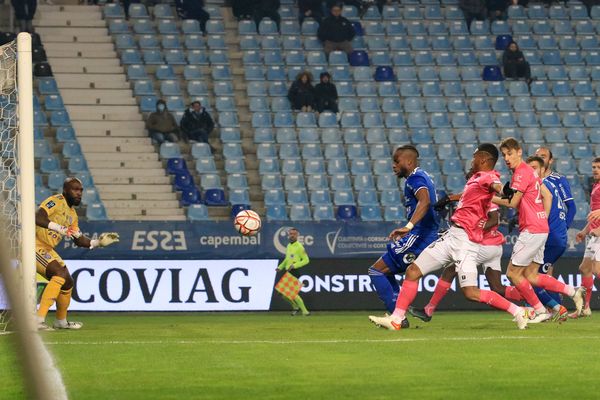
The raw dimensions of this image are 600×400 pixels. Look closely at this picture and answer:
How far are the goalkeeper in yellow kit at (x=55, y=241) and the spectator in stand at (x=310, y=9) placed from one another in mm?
17577

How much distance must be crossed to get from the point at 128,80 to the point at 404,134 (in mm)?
6764

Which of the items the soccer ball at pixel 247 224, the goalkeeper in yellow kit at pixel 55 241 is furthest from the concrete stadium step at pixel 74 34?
the goalkeeper in yellow kit at pixel 55 241

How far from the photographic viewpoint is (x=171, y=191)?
25.0 m

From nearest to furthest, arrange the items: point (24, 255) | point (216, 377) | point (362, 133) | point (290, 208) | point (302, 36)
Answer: point (216, 377), point (24, 255), point (290, 208), point (362, 133), point (302, 36)

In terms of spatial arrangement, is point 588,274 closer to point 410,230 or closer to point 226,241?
point 410,230

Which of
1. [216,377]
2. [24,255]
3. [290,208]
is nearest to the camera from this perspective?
[216,377]

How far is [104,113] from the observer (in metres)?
27.0

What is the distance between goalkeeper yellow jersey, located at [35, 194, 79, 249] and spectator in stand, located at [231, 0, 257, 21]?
17.2 m

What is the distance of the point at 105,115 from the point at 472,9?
1045cm

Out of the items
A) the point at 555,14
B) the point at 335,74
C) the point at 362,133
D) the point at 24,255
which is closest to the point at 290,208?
the point at 362,133

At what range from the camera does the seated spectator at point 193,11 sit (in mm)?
29172

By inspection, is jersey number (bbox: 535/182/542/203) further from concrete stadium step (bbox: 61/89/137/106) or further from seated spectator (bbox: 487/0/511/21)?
seated spectator (bbox: 487/0/511/21)

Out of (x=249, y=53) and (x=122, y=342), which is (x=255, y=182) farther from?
(x=122, y=342)

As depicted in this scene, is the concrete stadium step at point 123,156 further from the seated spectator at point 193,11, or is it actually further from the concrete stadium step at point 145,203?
the seated spectator at point 193,11
